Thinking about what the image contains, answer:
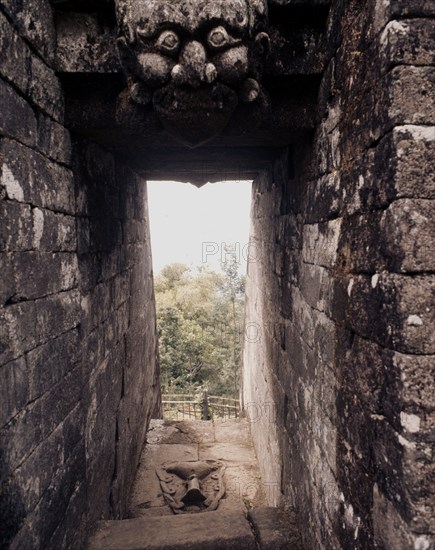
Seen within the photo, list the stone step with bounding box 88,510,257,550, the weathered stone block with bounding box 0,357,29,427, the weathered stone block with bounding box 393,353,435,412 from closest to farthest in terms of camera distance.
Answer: the weathered stone block with bounding box 393,353,435,412 < the weathered stone block with bounding box 0,357,29,427 < the stone step with bounding box 88,510,257,550

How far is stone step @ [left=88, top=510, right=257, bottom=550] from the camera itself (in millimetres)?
2520

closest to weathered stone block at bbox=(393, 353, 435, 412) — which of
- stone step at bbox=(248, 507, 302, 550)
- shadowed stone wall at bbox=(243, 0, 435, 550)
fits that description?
shadowed stone wall at bbox=(243, 0, 435, 550)

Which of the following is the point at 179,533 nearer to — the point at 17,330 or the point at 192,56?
the point at 17,330

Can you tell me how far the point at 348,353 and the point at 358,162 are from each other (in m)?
0.78

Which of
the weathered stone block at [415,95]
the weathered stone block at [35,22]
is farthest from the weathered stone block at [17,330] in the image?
the weathered stone block at [415,95]

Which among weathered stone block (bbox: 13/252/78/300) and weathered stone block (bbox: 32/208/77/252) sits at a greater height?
weathered stone block (bbox: 32/208/77/252)

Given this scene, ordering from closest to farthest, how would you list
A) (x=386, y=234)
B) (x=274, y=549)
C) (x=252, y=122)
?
(x=386, y=234) → (x=252, y=122) → (x=274, y=549)

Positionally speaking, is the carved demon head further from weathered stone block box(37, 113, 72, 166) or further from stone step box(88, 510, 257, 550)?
stone step box(88, 510, 257, 550)

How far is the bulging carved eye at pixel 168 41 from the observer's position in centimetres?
161

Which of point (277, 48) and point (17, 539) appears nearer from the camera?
point (17, 539)

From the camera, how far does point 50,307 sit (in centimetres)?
199

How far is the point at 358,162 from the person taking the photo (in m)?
1.64

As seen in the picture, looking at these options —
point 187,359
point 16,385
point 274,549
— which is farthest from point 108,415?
point 187,359

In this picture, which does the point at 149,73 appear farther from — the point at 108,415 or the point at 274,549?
the point at 274,549
